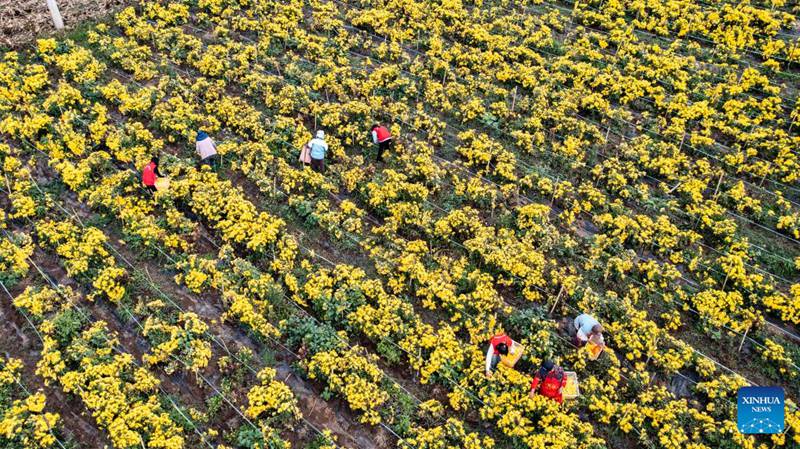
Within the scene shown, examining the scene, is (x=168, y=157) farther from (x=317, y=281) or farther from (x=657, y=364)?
(x=657, y=364)

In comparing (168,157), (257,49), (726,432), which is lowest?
(726,432)

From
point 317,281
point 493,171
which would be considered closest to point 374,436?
point 317,281

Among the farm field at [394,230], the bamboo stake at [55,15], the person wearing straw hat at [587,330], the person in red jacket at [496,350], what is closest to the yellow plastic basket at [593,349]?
the person wearing straw hat at [587,330]

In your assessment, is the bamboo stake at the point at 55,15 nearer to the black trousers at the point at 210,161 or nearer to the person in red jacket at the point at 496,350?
the black trousers at the point at 210,161

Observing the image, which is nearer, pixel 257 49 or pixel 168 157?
pixel 168 157

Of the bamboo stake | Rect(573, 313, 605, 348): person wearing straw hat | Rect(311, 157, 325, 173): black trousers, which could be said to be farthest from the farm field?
the bamboo stake

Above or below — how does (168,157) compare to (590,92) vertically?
below
